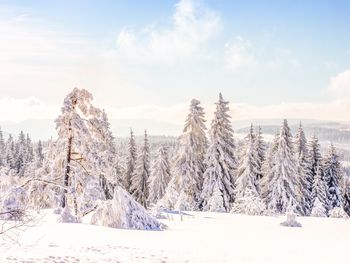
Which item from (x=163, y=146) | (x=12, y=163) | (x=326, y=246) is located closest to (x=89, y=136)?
(x=326, y=246)

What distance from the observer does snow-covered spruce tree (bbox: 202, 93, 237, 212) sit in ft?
132

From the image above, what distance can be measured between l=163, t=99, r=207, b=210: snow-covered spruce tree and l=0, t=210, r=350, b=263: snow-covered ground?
65.3ft

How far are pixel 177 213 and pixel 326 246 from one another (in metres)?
12.0

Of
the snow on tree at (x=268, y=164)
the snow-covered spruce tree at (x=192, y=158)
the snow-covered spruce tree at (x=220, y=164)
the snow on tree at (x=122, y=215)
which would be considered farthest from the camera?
the snow on tree at (x=268, y=164)

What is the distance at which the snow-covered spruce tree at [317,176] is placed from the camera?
5212cm

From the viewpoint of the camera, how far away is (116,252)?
43.2 feet

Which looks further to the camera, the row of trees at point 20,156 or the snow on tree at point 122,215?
the row of trees at point 20,156

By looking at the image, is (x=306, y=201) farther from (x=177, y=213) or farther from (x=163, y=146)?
(x=177, y=213)

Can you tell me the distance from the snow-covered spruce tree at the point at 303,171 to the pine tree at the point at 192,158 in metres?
14.6

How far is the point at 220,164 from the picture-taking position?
41.4 meters

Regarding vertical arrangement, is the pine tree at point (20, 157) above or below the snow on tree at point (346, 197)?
above

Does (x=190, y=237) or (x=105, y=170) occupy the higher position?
(x=105, y=170)

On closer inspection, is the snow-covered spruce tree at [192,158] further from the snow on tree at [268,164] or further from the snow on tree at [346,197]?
the snow on tree at [346,197]

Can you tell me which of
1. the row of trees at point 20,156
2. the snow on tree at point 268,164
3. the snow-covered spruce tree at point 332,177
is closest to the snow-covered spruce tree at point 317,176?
the snow-covered spruce tree at point 332,177
